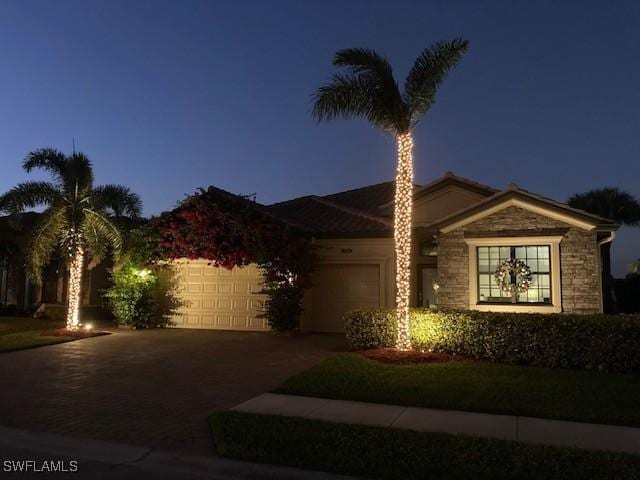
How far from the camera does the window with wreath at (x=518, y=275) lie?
12930 millimetres

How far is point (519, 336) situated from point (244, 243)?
832 cm

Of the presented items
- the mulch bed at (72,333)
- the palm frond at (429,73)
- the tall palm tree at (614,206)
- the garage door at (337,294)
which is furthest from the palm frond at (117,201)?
the tall palm tree at (614,206)

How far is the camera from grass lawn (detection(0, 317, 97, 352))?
41.8 ft

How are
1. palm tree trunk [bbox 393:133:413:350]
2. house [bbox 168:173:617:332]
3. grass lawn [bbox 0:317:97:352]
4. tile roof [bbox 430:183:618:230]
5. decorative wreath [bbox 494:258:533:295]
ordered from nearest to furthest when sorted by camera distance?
palm tree trunk [bbox 393:133:413:350] < tile roof [bbox 430:183:618:230] < house [bbox 168:173:617:332] < grass lawn [bbox 0:317:97:352] < decorative wreath [bbox 494:258:533:295]

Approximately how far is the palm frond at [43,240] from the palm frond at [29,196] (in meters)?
0.35

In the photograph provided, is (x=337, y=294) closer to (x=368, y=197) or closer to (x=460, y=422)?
(x=368, y=197)

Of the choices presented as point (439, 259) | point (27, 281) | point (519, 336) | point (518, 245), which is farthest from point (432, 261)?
point (27, 281)

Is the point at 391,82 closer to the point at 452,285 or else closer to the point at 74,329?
the point at 452,285

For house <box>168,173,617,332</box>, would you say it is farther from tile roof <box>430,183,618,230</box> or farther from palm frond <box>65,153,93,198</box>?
palm frond <box>65,153,93,198</box>

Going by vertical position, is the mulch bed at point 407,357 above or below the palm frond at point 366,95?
below

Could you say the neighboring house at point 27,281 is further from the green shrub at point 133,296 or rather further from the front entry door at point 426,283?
the front entry door at point 426,283

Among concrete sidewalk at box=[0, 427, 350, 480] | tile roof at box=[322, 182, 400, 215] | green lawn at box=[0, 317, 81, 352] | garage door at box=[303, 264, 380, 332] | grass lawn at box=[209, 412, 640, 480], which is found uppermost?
tile roof at box=[322, 182, 400, 215]

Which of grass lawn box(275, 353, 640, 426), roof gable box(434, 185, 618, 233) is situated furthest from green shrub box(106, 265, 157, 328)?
roof gable box(434, 185, 618, 233)

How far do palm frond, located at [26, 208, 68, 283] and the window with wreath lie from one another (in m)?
12.1
